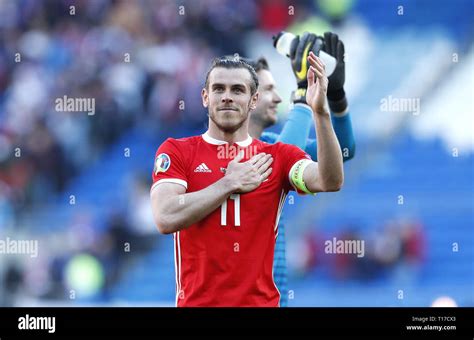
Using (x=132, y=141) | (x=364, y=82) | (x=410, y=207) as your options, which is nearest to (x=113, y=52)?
(x=132, y=141)

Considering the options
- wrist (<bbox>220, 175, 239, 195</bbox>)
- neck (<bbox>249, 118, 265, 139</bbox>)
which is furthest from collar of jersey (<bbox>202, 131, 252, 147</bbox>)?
neck (<bbox>249, 118, 265, 139</bbox>)

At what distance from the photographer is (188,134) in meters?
9.84

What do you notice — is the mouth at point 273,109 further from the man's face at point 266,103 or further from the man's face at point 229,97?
the man's face at point 229,97

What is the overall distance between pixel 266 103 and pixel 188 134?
14.7 ft

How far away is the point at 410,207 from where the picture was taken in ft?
30.9

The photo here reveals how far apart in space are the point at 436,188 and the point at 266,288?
249 inches

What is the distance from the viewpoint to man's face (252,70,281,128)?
5.41 metres

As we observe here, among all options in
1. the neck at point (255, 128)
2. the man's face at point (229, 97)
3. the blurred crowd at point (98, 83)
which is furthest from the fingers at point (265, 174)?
the blurred crowd at point (98, 83)

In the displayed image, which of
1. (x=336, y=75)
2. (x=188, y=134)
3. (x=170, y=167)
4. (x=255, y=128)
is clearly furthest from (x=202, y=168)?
(x=188, y=134)

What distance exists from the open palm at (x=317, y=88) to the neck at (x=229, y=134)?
37 centimetres

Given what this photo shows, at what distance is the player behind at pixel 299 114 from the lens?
4.72 meters

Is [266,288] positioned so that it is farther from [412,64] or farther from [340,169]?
[412,64]

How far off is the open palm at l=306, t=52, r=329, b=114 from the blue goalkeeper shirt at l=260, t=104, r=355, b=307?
1095mm

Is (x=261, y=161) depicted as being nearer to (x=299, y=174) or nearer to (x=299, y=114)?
(x=299, y=174)
